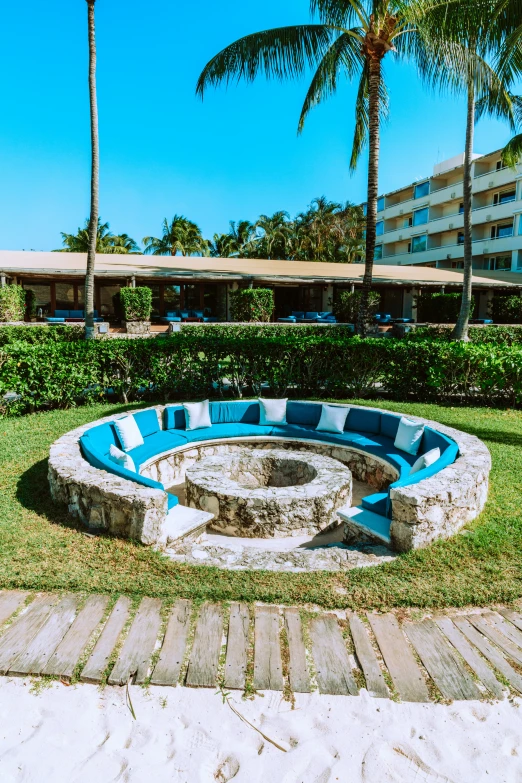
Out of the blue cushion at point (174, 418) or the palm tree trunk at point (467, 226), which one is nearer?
the blue cushion at point (174, 418)

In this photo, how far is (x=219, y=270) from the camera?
2611 cm

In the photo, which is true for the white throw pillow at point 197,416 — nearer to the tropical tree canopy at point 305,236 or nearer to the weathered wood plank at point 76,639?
the weathered wood plank at point 76,639

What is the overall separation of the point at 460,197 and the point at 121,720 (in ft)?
153

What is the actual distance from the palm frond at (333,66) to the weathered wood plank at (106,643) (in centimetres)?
1612

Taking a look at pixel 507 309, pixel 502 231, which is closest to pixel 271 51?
pixel 507 309

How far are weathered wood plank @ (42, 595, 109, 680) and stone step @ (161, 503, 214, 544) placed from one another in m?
1.18

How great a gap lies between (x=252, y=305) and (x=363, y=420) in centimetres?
1554

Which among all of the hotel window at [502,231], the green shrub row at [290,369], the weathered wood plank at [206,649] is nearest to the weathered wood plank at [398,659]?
the weathered wood plank at [206,649]

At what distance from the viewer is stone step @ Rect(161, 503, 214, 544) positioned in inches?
215

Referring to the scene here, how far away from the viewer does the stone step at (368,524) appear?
543cm

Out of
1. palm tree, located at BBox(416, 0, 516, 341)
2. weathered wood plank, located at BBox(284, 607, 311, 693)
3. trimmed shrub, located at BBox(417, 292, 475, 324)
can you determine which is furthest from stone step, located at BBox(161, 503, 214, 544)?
trimmed shrub, located at BBox(417, 292, 475, 324)

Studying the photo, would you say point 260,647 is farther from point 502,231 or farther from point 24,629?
point 502,231

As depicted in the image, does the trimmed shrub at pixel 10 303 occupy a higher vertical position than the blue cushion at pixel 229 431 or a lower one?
higher

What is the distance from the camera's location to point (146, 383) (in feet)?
39.7
